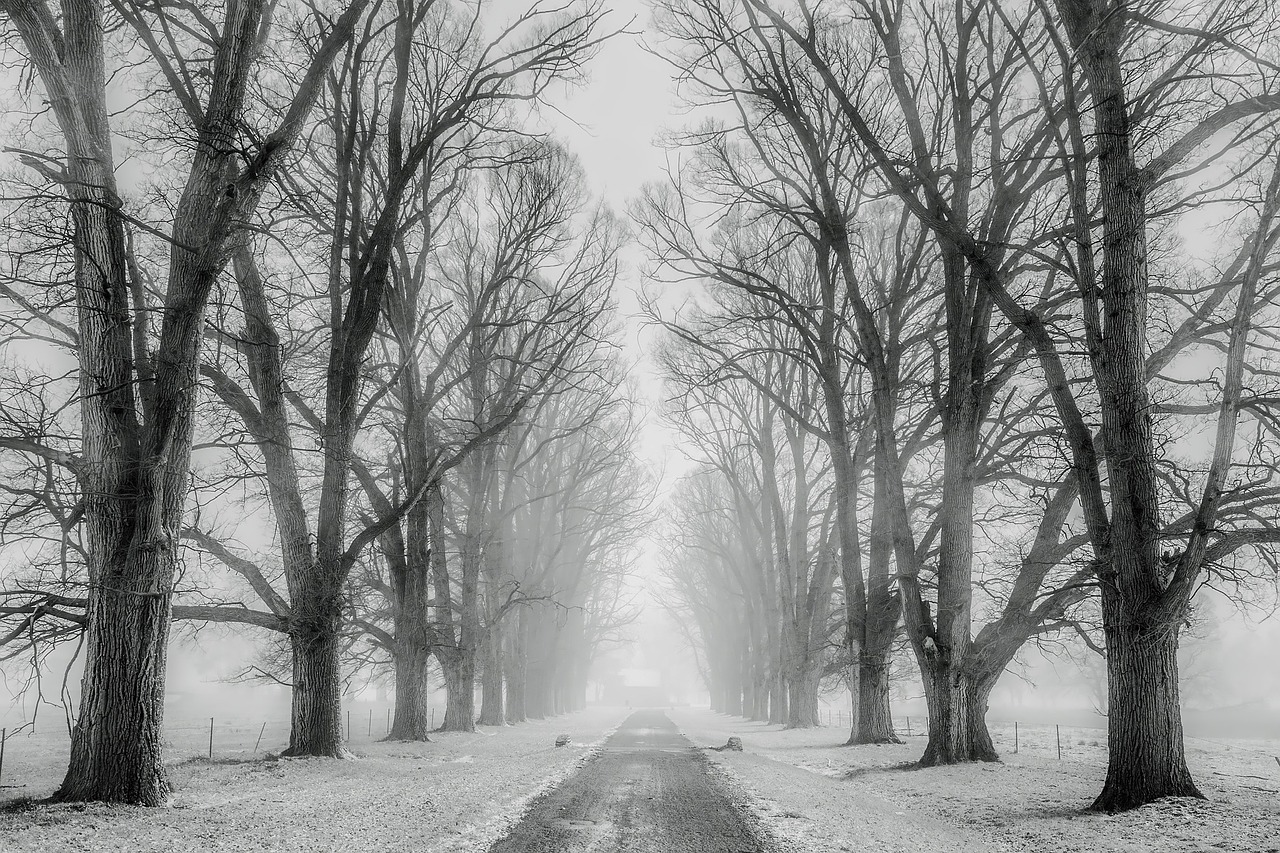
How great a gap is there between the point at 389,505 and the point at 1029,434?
11.7 meters

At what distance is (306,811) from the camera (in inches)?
261

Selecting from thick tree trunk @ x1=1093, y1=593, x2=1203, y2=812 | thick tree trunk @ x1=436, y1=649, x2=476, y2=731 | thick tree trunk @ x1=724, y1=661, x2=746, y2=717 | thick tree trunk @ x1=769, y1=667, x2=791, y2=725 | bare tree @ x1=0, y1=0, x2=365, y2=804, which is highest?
bare tree @ x1=0, y1=0, x2=365, y2=804

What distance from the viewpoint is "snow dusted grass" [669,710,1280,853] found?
5938 mm

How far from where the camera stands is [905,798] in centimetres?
880

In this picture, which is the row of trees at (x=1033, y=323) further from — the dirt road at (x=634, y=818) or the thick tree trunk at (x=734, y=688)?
the thick tree trunk at (x=734, y=688)

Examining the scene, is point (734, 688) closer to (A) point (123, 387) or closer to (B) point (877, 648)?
(B) point (877, 648)

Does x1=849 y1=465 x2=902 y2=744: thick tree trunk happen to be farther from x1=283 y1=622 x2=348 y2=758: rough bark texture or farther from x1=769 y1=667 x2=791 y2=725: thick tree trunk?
x1=283 y1=622 x2=348 y2=758: rough bark texture

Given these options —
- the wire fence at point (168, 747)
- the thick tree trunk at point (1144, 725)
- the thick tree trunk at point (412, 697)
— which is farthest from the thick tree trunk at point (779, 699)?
the thick tree trunk at point (1144, 725)

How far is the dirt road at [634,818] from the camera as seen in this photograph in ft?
18.6

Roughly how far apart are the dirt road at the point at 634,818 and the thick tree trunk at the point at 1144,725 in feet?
12.7

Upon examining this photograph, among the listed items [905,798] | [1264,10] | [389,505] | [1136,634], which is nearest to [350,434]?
[389,505]

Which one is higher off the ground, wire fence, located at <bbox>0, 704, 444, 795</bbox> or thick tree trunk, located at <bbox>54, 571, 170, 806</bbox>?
thick tree trunk, located at <bbox>54, 571, 170, 806</bbox>

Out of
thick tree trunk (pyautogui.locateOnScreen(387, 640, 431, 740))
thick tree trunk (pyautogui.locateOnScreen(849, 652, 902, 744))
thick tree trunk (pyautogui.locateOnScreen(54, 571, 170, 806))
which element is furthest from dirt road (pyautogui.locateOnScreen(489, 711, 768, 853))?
thick tree trunk (pyautogui.locateOnScreen(387, 640, 431, 740))

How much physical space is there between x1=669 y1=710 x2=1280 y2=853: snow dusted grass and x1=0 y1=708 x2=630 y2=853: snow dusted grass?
8.67 ft
